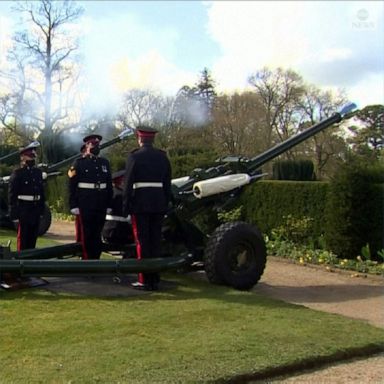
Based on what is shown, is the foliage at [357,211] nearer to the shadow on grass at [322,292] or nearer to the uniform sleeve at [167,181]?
the shadow on grass at [322,292]

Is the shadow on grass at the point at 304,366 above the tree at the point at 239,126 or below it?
below

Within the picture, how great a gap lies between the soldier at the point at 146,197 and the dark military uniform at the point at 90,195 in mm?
528

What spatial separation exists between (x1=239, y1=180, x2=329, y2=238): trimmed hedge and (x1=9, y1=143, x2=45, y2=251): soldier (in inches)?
150

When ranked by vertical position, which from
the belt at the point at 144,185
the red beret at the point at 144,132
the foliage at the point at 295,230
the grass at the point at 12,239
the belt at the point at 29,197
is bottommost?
the grass at the point at 12,239

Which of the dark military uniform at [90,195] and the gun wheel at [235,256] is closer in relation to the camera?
the gun wheel at [235,256]

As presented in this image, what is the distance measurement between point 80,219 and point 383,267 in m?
4.19

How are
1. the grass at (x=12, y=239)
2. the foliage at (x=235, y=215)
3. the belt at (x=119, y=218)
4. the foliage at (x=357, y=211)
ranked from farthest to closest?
the foliage at (x=235, y=215) → the grass at (x=12, y=239) → the foliage at (x=357, y=211) → the belt at (x=119, y=218)

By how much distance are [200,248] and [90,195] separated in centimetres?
138

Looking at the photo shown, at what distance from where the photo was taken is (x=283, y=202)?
11461mm

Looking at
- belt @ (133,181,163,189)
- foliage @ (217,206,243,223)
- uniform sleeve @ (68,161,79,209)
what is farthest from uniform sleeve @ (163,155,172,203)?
foliage @ (217,206,243,223)

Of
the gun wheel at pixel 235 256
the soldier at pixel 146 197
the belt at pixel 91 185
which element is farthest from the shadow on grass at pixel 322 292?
the belt at pixel 91 185

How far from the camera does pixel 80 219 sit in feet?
23.8

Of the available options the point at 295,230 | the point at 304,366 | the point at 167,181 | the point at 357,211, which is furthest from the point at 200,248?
the point at 295,230

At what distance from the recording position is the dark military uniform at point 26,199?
7.63m
